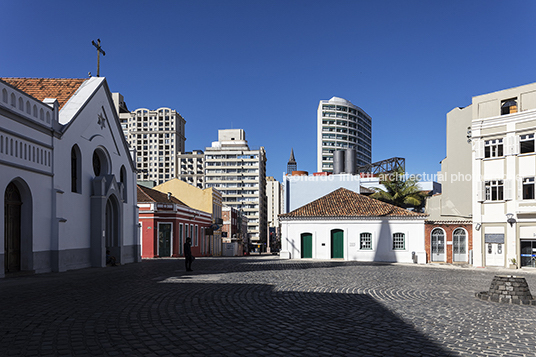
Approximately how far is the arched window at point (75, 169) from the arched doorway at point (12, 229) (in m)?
4.17

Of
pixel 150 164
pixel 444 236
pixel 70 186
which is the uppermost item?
pixel 150 164

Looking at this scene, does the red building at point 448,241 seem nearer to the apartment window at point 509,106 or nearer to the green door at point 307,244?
the apartment window at point 509,106

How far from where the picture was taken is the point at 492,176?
29.7m

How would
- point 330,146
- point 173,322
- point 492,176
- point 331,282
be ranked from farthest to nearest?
point 330,146, point 492,176, point 331,282, point 173,322

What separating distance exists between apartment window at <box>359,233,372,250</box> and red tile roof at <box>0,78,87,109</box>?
2235 cm

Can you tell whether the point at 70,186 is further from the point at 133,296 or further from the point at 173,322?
the point at 173,322

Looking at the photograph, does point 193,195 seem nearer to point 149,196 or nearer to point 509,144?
point 149,196

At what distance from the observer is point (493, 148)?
97.7 ft

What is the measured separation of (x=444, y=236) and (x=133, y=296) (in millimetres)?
27816

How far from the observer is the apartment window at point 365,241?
118 ft

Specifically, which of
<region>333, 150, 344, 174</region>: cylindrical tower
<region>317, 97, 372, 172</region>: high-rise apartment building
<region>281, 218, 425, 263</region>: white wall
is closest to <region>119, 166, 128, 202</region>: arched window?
<region>281, 218, 425, 263</region>: white wall

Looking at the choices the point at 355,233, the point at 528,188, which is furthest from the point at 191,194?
the point at 528,188

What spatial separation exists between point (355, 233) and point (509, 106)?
542 inches

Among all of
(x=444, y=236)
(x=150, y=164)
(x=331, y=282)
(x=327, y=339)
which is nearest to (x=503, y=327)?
(x=327, y=339)
